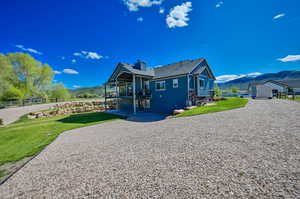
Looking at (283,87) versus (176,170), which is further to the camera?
(283,87)

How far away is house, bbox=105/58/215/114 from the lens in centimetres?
1387

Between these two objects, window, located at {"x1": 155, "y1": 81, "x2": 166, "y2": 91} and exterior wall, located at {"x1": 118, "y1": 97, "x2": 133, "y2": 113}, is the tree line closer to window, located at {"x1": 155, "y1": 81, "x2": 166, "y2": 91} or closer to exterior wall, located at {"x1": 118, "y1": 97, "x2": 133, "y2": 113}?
exterior wall, located at {"x1": 118, "y1": 97, "x2": 133, "y2": 113}

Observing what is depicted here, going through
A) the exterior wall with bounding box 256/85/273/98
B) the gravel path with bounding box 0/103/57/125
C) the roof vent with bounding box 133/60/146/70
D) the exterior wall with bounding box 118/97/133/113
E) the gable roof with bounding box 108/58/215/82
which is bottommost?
the gravel path with bounding box 0/103/57/125

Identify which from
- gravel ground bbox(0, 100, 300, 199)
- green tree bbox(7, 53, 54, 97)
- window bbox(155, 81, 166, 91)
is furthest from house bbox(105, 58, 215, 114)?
green tree bbox(7, 53, 54, 97)

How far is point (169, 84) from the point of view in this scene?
14.9 meters

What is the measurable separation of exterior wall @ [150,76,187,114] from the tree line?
3011cm

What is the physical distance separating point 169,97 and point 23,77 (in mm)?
35400

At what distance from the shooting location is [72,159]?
443 centimetres

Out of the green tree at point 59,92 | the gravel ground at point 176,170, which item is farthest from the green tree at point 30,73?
the gravel ground at point 176,170

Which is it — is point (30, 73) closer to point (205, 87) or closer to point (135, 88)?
point (135, 88)

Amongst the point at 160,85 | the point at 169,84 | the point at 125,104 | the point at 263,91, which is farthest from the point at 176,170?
the point at 263,91

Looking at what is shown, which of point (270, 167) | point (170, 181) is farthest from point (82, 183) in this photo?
point (270, 167)

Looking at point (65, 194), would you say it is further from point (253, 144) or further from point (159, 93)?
point (159, 93)

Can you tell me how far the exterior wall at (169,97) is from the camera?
1380 cm
